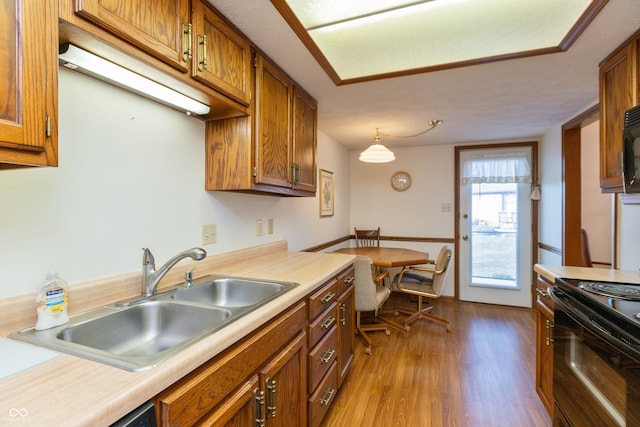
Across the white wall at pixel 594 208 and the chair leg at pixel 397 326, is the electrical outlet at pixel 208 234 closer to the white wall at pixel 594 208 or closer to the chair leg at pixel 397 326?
the chair leg at pixel 397 326

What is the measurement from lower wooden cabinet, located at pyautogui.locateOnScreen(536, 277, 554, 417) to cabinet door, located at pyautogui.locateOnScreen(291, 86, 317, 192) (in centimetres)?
165

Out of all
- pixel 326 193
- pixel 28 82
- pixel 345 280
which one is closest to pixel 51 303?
pixel 28 82

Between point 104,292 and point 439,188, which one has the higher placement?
point 439,188

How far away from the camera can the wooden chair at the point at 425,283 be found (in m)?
2.94

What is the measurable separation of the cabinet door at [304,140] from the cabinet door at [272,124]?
0.34ft

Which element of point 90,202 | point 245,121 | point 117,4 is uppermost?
point 117,4

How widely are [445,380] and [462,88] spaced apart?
2.12 meters

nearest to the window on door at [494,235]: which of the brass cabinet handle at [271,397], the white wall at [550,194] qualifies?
the white wall at [550,194]

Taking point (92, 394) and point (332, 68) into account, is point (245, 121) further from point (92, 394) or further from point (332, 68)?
point (92, 394)

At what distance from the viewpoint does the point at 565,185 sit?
2.91 meters

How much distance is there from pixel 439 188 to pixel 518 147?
1.03 m

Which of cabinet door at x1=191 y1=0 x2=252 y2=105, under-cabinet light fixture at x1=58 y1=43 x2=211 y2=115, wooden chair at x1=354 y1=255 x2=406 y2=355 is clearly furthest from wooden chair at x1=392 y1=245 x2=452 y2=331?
under-cabinet light fixture at x1=58 y1=43 x2=211 y2=115

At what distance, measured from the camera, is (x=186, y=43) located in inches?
45.4

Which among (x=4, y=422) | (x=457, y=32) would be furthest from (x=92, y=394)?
(x=457, y=32)
